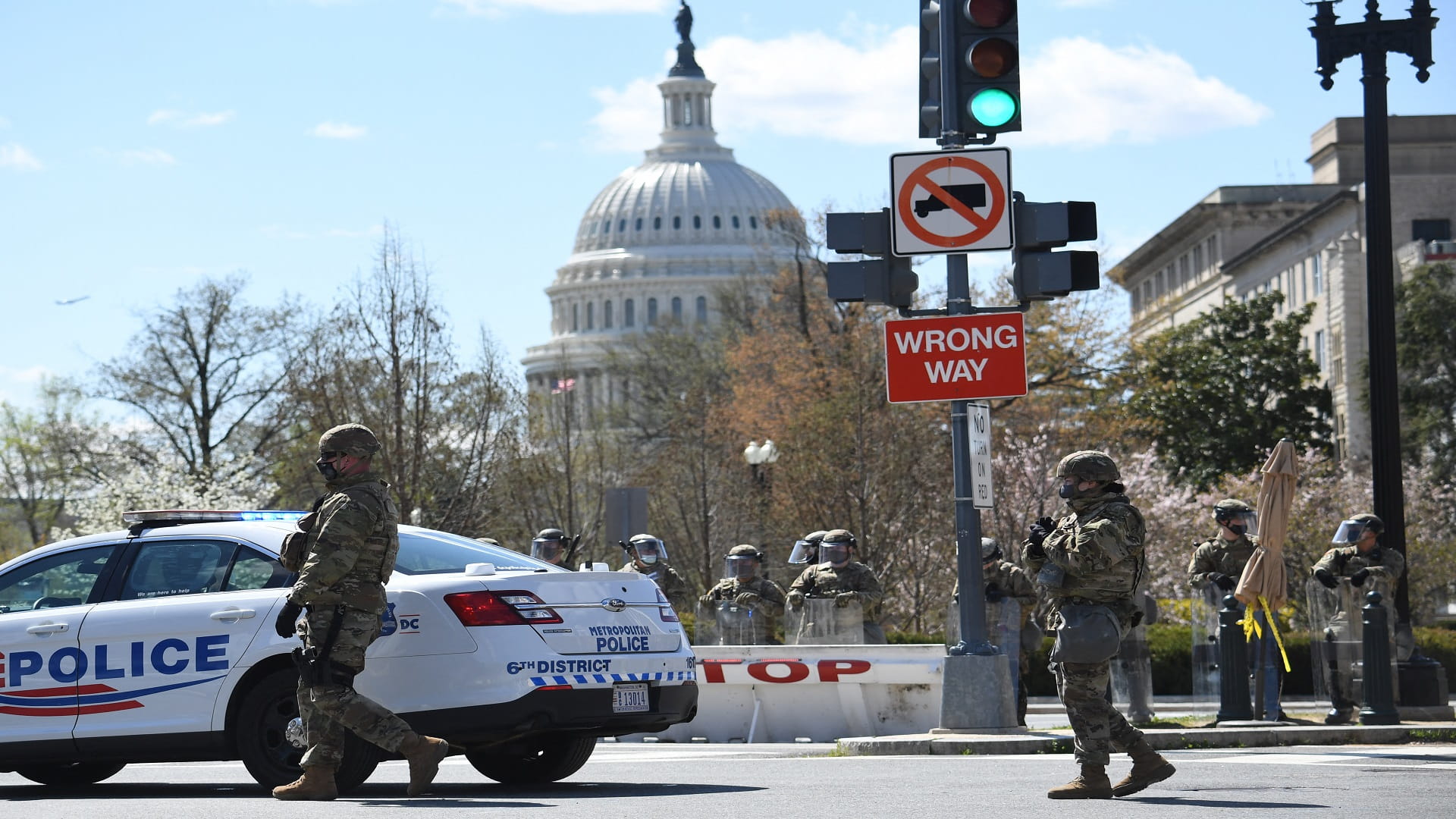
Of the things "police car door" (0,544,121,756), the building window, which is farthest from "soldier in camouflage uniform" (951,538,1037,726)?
the building window

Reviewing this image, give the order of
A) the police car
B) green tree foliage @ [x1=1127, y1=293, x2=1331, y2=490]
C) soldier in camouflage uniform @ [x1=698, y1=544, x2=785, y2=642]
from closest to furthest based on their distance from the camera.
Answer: the police car → soldier in camouflage uniform @ [x1=698, y1=544, x2=785, y2=642] → green tree foliage @ [x1=1127, y1=293, x2=1331, y2=490]

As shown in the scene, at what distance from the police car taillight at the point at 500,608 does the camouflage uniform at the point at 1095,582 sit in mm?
2339

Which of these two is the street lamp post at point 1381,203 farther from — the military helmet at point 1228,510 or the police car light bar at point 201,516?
the police car light bar at point 201,516

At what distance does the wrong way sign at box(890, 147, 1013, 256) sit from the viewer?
1411 cm

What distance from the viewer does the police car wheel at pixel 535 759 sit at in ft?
38.7

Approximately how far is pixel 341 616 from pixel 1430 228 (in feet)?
247

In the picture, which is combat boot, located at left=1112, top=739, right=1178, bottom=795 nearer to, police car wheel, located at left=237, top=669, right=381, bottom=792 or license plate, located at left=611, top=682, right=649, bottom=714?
license plate, located at left=611, top=682, right=649, bottom=714

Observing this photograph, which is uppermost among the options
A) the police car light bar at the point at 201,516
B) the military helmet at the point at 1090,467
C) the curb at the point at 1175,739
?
the military helmet at the point at 1090,467

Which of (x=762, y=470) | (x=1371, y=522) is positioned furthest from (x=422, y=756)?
(x=762, y=470)

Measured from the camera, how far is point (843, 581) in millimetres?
19062

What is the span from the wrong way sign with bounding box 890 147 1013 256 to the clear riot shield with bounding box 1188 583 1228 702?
16.6ft

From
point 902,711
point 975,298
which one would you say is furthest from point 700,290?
point 902,711

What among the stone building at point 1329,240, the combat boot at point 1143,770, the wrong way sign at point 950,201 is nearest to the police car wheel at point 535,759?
the combat boot at point 1143,770

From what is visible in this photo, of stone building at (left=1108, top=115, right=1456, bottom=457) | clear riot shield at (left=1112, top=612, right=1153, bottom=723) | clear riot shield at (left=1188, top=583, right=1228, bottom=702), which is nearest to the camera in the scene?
clear riot shield at (left=1112, top=612, right=1153, bottom=723)
